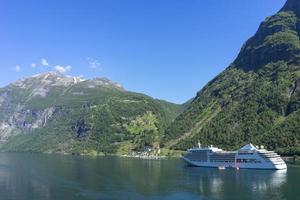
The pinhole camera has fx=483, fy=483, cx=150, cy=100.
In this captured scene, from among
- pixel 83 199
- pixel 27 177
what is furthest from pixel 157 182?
pixel 27 177

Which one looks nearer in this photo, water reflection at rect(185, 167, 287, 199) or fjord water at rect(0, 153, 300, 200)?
fjord water at rect(0, 153, 300, 200)

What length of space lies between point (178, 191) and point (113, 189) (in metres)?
20.9

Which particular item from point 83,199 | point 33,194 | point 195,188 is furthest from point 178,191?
point 33,194

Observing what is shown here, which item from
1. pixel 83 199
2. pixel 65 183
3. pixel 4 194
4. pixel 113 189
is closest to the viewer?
pixel 83 199

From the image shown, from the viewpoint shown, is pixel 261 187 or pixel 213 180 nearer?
pixel 261 187

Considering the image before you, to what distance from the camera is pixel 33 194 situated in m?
145

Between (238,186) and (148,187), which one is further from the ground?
(238,186)

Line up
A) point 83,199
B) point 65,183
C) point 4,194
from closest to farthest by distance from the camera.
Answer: point 83,199 → point 4,194 → point 65,183

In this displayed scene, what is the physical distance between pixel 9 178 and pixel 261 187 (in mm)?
99011

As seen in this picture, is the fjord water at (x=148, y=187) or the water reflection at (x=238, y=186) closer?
the fjord water at (x=148, y=187)

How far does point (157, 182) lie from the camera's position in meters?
175

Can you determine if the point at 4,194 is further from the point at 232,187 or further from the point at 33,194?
the point at 232,187

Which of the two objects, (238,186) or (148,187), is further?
(238,186)

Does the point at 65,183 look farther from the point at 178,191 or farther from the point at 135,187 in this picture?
the point at 178,191
